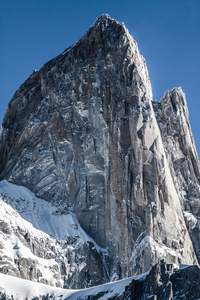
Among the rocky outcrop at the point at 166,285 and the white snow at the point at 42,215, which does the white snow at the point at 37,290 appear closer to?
the rocky outcrop at the point at 166,285

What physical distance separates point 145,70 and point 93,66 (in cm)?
1071

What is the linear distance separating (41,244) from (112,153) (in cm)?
2049

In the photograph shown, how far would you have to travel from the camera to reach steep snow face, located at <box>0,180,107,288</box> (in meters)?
124

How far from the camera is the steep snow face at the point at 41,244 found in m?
124

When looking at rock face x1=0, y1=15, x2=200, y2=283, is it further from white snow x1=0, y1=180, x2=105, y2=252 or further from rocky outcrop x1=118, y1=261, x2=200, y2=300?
rocky outcrop x1=118, y1=261, x2=200, y2=300

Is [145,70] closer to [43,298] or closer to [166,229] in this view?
[166,229]

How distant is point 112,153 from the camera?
5404 inches

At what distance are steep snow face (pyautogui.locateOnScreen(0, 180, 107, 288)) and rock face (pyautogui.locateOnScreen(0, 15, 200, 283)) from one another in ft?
7.70

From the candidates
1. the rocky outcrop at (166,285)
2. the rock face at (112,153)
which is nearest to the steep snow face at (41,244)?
the rock face at (112,153)

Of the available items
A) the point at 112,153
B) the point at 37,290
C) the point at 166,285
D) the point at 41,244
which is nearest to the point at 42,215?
the point at 41,244

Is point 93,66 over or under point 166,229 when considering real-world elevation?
over

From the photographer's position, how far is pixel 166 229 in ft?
424

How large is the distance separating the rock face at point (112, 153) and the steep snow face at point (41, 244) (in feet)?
7.70

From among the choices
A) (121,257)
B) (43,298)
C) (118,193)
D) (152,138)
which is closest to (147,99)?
(152,138)
